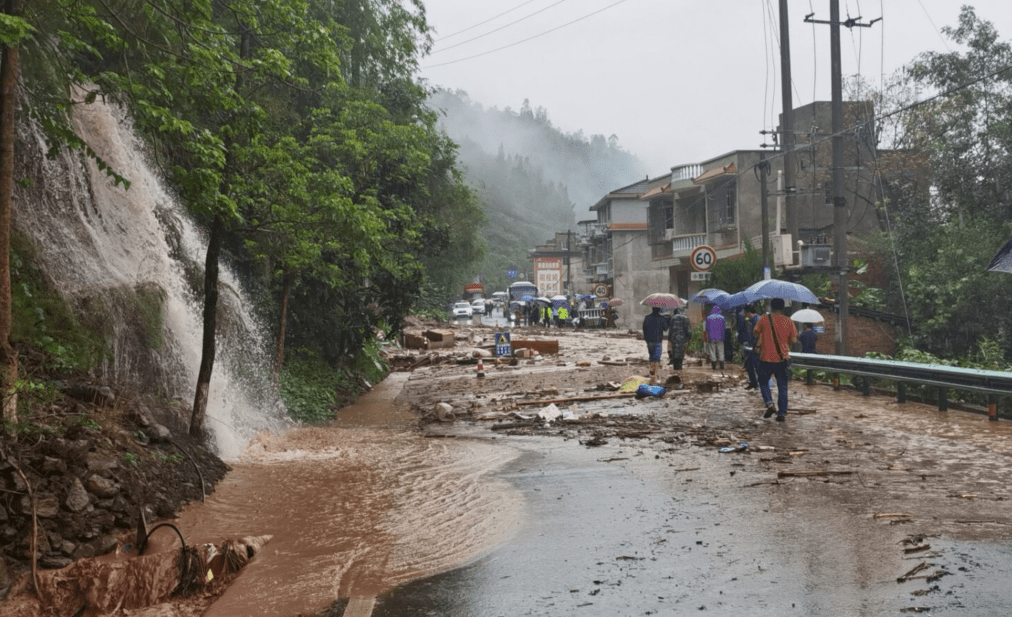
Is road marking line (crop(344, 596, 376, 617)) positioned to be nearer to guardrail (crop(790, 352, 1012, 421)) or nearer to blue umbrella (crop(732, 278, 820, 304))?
guardrail (crop(790, 352, 1012, 421))

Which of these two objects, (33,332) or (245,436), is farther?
(245,436)

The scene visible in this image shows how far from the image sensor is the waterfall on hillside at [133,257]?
402 inches

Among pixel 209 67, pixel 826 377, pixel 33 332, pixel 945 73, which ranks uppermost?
pixel 945 73

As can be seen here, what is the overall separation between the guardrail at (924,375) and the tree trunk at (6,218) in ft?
41.2

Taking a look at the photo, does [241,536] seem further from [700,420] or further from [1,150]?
[700,420]

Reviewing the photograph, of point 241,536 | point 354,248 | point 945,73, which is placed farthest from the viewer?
point 945,73

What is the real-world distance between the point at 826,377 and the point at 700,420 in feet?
30.2

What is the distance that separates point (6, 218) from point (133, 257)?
4.84 metres

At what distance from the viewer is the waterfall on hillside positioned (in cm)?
1021

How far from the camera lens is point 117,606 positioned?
20.0ft

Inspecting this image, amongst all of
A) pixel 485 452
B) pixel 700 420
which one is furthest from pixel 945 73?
pixel 485 452

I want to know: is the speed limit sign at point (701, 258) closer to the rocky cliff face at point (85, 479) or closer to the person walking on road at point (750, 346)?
the person walking on road at point (750, 346)

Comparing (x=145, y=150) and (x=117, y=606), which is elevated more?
(x=145, y=150)

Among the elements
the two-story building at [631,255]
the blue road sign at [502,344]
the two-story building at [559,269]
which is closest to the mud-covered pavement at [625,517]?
the blue road sign at [502,344]
